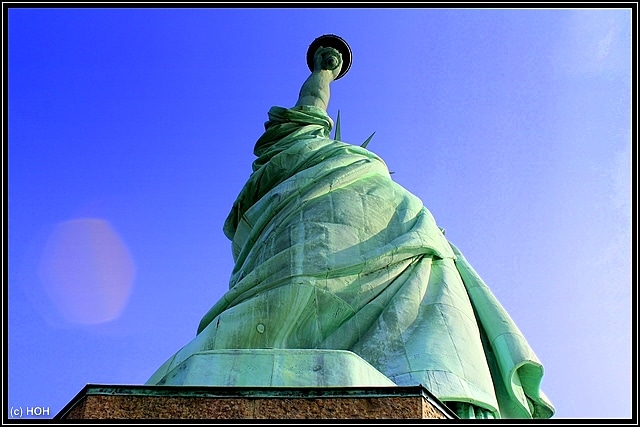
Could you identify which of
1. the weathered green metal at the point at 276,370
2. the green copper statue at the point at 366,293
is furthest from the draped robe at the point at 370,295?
the weathered green metal at the point at 276,370

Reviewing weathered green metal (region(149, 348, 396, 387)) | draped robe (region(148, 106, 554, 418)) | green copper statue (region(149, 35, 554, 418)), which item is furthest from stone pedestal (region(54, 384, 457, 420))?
draped robe (region(148, 106, 554, 418))

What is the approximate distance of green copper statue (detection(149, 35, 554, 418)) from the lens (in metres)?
8.19

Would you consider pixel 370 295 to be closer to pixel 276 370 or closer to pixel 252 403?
pixel 276 370

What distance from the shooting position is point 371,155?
11.7m

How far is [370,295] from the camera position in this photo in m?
8.98

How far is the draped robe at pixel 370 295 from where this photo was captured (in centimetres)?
820

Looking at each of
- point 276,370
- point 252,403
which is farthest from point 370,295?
point 252,403

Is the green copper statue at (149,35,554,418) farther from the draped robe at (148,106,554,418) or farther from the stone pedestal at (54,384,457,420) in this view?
the stone pedestal at (54,384,457,420)

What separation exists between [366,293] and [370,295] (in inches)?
1.7

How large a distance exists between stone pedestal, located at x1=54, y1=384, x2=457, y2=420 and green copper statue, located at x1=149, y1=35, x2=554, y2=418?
127 cm

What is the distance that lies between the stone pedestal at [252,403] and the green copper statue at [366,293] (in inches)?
49.8

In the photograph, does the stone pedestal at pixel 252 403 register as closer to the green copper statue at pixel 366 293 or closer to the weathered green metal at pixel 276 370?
the weathered green metal at pixel 276 370
